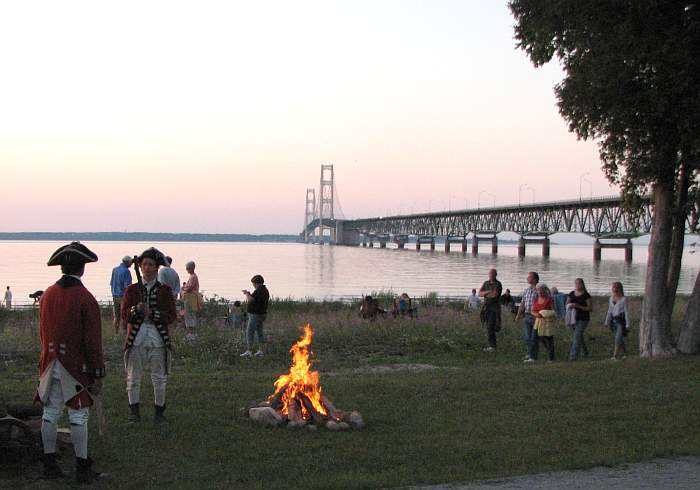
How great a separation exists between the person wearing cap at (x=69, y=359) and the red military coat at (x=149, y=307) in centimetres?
182

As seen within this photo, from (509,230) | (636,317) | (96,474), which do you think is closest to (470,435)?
(96,474)

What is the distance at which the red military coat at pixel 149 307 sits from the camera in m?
8.61

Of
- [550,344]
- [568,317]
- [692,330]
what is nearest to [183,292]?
[550,344]

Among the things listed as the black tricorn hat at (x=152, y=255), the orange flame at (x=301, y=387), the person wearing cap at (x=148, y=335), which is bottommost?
the orange flame at (x=301, y=387)

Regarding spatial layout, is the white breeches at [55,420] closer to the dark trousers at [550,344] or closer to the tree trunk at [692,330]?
the dark trousers at [550,344]

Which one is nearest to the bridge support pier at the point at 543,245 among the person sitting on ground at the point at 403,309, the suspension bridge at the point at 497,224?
the suspension bridge at the point at 497,224

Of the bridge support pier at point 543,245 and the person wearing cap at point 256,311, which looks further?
the bridge support pier at point 543,245

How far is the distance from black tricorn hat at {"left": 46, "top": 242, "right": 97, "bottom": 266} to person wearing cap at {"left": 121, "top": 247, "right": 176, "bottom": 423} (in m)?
1.76

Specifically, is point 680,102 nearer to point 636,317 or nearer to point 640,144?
point 640,144

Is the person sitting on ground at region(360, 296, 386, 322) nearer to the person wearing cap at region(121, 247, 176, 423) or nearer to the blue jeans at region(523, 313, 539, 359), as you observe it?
the blue jeans at region(523, 313, 539, 359)

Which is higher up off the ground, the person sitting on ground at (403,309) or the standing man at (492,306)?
the standing man at (492,306)

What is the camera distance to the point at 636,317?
22.7 m

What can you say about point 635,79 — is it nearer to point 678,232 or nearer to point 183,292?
point 678,232

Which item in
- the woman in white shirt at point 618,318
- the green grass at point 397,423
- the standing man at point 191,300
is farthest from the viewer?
the standing man at point 191,300
